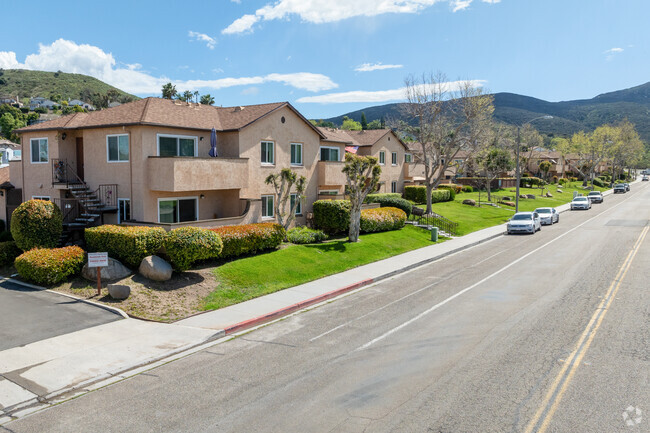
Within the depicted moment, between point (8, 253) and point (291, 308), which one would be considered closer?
point (291, 308)

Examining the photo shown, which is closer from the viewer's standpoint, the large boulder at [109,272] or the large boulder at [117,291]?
the large boulder at [117,291]

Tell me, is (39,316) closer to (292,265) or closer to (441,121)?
(292,265)

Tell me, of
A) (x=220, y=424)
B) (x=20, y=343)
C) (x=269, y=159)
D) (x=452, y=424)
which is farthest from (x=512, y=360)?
(x=269, y=159)

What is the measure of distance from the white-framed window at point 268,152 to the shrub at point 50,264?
11.6 meters

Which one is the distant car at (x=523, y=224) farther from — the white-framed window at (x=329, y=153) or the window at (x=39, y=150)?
the window at (x=39, y=150)

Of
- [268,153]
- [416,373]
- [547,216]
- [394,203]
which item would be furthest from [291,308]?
[547,216]

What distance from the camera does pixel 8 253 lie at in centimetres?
1900

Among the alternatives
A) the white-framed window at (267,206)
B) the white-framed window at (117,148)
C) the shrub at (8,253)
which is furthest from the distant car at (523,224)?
the shrub at (8,253)

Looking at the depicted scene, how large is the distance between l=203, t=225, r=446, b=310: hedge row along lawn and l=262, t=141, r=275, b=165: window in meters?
5.70

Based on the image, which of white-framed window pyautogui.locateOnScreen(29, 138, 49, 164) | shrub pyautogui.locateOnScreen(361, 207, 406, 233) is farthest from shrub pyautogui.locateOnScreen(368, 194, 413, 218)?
white-framed window pyautogui.locateOnScreen(29, 138, 49, 164)

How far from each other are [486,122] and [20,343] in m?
40.4

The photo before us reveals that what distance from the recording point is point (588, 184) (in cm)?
9331

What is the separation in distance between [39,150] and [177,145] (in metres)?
7.50

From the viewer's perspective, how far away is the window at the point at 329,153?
34.1 meters
